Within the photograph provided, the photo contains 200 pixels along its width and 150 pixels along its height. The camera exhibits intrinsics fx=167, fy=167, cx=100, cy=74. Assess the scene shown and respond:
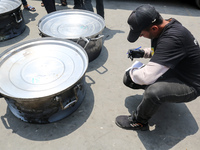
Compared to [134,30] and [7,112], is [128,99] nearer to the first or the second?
[134,30]

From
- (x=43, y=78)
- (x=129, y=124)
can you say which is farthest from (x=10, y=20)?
(x=129, y=124)

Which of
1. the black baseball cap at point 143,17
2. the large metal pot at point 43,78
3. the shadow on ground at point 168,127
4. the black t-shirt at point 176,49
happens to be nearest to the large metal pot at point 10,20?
the large metal pot at point 43,78

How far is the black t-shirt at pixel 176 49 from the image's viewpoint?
5.10ft

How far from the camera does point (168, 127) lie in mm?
2084

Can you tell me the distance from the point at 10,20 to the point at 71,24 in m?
1.28

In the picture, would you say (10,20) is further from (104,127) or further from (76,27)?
(104,127)

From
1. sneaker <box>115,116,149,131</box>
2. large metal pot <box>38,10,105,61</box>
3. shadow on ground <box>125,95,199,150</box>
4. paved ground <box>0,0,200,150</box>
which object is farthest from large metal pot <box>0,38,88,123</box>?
shadow on ground <box>125,95,199,150</box>

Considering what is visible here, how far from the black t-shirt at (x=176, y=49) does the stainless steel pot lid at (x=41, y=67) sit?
872mm

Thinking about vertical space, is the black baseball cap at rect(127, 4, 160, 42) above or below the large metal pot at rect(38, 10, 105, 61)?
above

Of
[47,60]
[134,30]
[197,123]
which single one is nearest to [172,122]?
[197,123]

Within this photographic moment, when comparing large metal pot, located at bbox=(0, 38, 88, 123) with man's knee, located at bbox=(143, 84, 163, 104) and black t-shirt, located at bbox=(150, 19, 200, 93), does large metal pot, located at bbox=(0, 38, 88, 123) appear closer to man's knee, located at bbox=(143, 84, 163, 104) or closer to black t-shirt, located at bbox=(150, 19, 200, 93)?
man's knee, located at bbox=(143, 84, 163, 104)

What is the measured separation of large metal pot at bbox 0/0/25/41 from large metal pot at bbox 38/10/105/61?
2.36 feet

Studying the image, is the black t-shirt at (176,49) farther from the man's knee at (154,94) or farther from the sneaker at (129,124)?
the sneaker at (129,124)

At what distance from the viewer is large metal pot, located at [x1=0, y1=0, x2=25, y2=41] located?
3.28 metres
